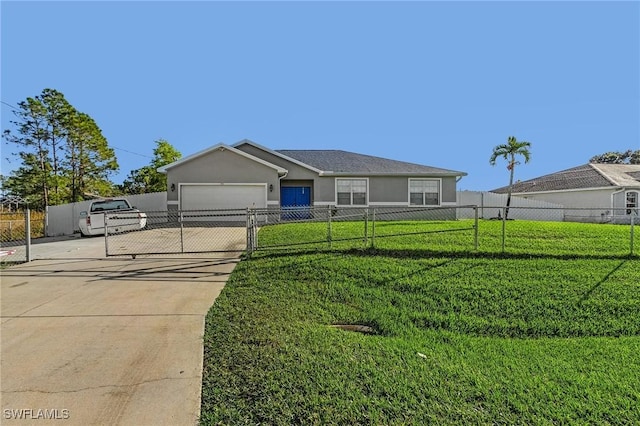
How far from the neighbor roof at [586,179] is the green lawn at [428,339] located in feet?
62.9

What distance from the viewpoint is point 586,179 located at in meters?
24.3

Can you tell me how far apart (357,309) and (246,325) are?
1.73m

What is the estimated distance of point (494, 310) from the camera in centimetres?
521

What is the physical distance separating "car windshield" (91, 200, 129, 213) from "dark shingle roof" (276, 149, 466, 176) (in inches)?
378

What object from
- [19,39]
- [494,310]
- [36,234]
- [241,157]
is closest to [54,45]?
[19,39]

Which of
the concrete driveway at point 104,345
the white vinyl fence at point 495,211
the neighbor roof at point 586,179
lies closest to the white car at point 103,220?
the concrete driveway at point 104,345

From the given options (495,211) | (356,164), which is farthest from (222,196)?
(495,211)

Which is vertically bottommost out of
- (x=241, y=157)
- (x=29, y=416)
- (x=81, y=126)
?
(x=29, y=416)

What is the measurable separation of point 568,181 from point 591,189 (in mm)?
3041

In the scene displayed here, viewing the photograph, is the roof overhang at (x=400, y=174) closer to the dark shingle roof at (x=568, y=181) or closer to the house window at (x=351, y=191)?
the house window at (x=351, y=191)

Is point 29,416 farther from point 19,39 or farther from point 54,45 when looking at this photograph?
point 54,45

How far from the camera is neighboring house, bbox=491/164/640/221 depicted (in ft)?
71.4

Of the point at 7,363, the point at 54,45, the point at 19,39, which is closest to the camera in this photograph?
the point at 7,363

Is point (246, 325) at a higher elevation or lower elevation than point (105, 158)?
lower
